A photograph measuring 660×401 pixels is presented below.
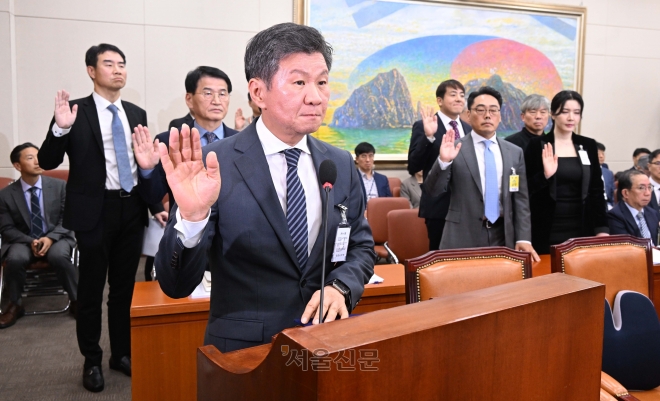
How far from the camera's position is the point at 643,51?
7.80m

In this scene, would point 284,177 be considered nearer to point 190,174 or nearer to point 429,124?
point 190,174

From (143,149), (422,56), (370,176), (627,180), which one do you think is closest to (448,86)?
(627,180)

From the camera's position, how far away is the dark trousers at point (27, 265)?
405 cm

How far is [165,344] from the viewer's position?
86.5 inches

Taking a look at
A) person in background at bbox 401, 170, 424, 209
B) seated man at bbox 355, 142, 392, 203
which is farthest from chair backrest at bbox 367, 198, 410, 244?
person in background at bbox 401, 170, 424, 209

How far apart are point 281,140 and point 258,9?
208 inches

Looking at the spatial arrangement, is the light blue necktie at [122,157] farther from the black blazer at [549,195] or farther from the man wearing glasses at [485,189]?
the black blazer at [549,195]

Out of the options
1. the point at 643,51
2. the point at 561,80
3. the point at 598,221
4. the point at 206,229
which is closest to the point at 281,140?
the point at 206,229

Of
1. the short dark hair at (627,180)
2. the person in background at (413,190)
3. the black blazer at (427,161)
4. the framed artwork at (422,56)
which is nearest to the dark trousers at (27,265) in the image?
the black blazer at (427,161)

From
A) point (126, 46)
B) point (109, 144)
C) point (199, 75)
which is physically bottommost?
point (109, 144)

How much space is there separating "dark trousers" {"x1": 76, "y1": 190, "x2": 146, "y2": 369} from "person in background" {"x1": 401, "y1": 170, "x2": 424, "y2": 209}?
348 cm

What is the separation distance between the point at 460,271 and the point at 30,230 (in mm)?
3652

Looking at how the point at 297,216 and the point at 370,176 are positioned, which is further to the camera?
the point at 370,176

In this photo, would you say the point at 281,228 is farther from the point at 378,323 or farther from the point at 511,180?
the point at 511,180
